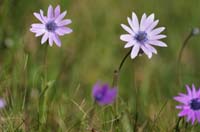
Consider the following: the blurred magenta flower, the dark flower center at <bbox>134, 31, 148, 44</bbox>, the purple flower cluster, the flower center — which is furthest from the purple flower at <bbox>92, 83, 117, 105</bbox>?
the blurred magenta flower

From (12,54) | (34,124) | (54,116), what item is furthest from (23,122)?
(12,54)

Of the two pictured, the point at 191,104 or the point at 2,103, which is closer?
the point at 191,104

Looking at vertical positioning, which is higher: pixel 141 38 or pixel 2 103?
pixel 141 38

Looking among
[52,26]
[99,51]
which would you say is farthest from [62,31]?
[99,51]

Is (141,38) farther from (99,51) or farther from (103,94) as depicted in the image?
(99,51)

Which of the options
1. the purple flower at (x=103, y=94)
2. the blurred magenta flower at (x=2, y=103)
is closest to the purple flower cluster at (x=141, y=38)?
the purple flower at (x=103, y=94)

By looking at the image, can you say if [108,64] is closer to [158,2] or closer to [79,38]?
[79,38]

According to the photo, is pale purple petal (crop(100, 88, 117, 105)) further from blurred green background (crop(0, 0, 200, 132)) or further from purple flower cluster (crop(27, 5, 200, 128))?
blurred green background (crop(0, 0, 200, 132))

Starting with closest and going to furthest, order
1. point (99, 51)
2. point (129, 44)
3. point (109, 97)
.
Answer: point (109, 97) → point (129, 44) → point (99, 51)
